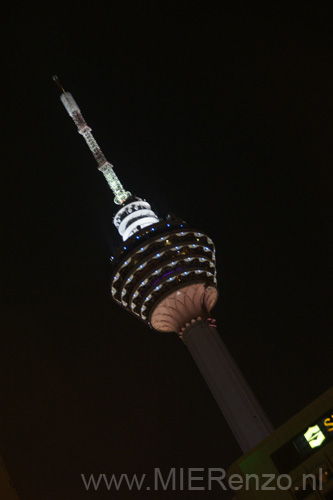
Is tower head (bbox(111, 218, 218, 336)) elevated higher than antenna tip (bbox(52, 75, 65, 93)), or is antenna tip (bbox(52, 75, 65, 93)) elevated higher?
antenna tip (bbox(52, 75, 65, 93))

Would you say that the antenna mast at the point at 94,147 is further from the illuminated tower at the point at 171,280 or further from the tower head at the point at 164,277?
the tower head at the point at 164,277

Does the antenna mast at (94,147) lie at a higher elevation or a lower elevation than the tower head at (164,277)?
higher

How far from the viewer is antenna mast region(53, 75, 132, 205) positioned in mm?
70750

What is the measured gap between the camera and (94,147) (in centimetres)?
7400

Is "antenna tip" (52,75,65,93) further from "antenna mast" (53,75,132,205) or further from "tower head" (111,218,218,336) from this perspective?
"tower head" (111,218,218,336)

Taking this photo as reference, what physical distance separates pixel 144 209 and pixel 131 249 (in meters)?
8.08

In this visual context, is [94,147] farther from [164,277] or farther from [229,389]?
[229,389]

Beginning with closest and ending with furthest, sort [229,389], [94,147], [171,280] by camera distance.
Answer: [229,389], [171,280], [94,147]

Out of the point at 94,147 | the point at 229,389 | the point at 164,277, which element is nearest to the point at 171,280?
the point at 164,277

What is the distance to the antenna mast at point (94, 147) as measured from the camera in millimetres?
70750

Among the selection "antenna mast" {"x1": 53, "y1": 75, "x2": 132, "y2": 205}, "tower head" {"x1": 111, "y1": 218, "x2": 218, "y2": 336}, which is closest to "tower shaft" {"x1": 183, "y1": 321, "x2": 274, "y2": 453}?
"tower head" {"x1": 111, "y1": 218, "x2": 218, "y2": 336}

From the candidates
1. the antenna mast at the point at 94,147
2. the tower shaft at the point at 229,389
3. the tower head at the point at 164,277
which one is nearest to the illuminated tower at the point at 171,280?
the tower head at the point at 164,277

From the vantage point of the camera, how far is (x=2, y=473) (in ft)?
56.2

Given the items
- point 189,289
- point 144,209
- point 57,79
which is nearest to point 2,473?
point 189,289
